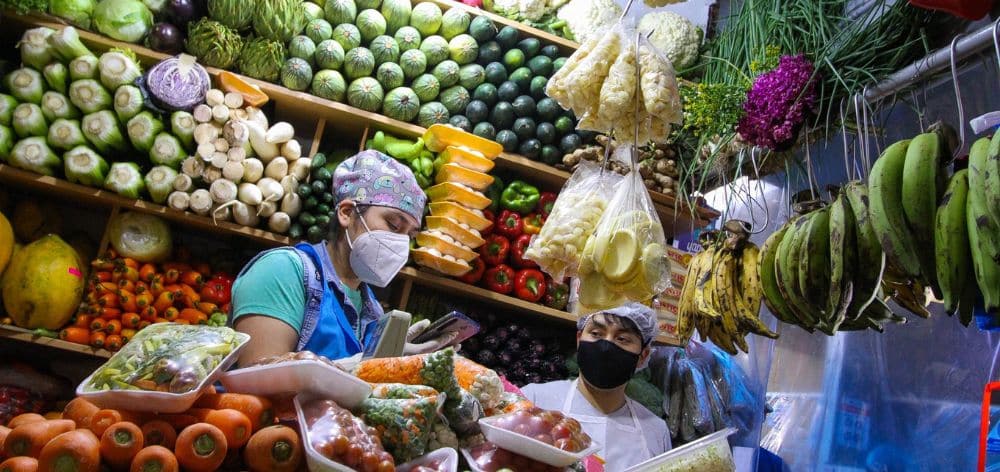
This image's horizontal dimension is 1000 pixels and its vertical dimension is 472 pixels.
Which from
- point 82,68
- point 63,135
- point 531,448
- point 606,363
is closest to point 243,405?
point 531,448

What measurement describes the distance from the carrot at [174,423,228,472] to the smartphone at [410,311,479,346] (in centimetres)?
100

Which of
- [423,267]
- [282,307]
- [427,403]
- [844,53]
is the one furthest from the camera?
[423,267]

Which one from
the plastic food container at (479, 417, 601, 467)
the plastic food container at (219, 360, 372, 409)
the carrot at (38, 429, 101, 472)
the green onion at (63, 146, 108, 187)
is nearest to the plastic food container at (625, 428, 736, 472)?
the plastic food container at (479, 417, 601, 467)

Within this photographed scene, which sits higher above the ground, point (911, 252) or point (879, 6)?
point (879, 6)

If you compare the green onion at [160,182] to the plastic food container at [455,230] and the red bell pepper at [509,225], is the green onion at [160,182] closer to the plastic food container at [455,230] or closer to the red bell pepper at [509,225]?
the plastic food container at [455,230]

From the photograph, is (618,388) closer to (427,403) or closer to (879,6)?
(879,6)

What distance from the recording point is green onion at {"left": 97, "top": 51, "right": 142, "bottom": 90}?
127 inches

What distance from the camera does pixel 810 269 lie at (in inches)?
75.5

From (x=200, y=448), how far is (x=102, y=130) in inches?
108

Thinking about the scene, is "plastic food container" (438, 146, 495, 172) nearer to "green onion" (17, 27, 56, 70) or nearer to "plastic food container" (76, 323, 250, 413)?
"green onion" (17, 27, 56, 70)

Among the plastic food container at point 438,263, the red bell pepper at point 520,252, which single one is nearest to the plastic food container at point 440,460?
the plastic food container at point 438,263

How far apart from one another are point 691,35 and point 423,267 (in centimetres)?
203

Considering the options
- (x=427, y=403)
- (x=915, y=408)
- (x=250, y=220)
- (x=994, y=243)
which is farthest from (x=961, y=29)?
(x=250, y=220)

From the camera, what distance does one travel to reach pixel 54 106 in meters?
3.18
